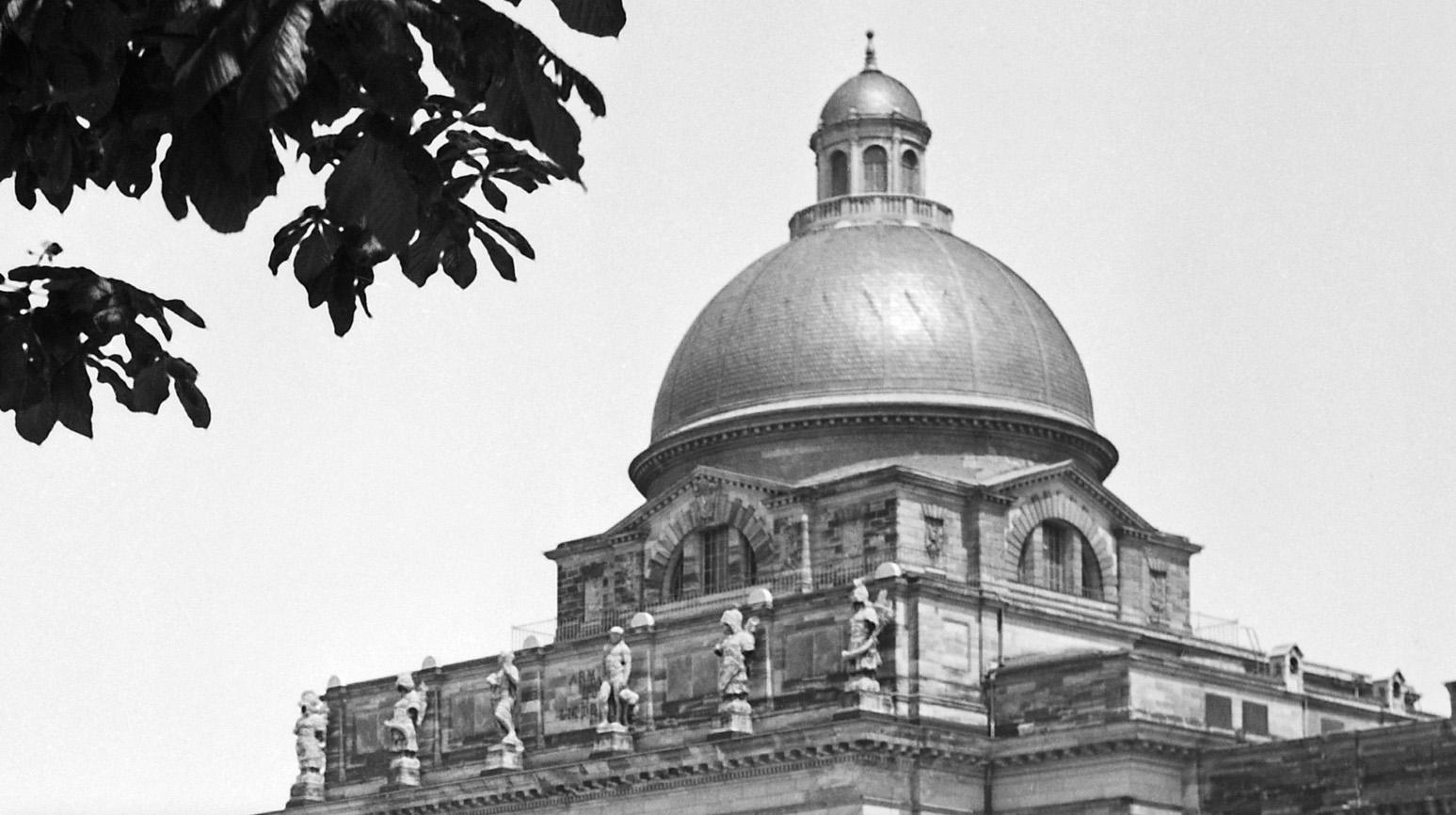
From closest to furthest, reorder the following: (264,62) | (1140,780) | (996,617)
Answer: (264,62)
(1140,780)
(996,617)

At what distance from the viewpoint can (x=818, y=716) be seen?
49.3 metres

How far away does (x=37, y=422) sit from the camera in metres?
11.2

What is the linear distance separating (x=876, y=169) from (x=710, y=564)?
9.44 metres

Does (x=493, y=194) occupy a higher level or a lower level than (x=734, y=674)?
lower

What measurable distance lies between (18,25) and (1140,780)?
132ft

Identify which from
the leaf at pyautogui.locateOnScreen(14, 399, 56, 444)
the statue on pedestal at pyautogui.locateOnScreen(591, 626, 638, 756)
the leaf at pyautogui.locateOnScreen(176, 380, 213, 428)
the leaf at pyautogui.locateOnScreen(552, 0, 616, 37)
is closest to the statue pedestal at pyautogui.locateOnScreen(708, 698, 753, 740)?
the statue on pedestal at pyautogui.locateOnScreen(591, 626, 638, 756)

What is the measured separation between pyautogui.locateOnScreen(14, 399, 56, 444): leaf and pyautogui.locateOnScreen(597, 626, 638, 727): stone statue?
4179 cm

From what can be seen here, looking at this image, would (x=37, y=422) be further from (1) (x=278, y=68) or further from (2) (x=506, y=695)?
(2) (x=506, y=695)

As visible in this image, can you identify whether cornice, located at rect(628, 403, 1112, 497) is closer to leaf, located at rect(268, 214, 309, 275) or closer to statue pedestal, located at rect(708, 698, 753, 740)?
statue pedestal, located at rect(708, 698, 753, 740)

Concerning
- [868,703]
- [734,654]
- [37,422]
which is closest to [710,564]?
[734,654]

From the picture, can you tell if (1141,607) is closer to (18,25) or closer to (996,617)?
(996,617)

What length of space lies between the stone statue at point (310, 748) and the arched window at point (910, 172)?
16.8 metres

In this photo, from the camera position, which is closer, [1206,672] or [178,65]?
[178,65]

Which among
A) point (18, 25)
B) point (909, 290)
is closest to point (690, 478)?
point (909, 290)
